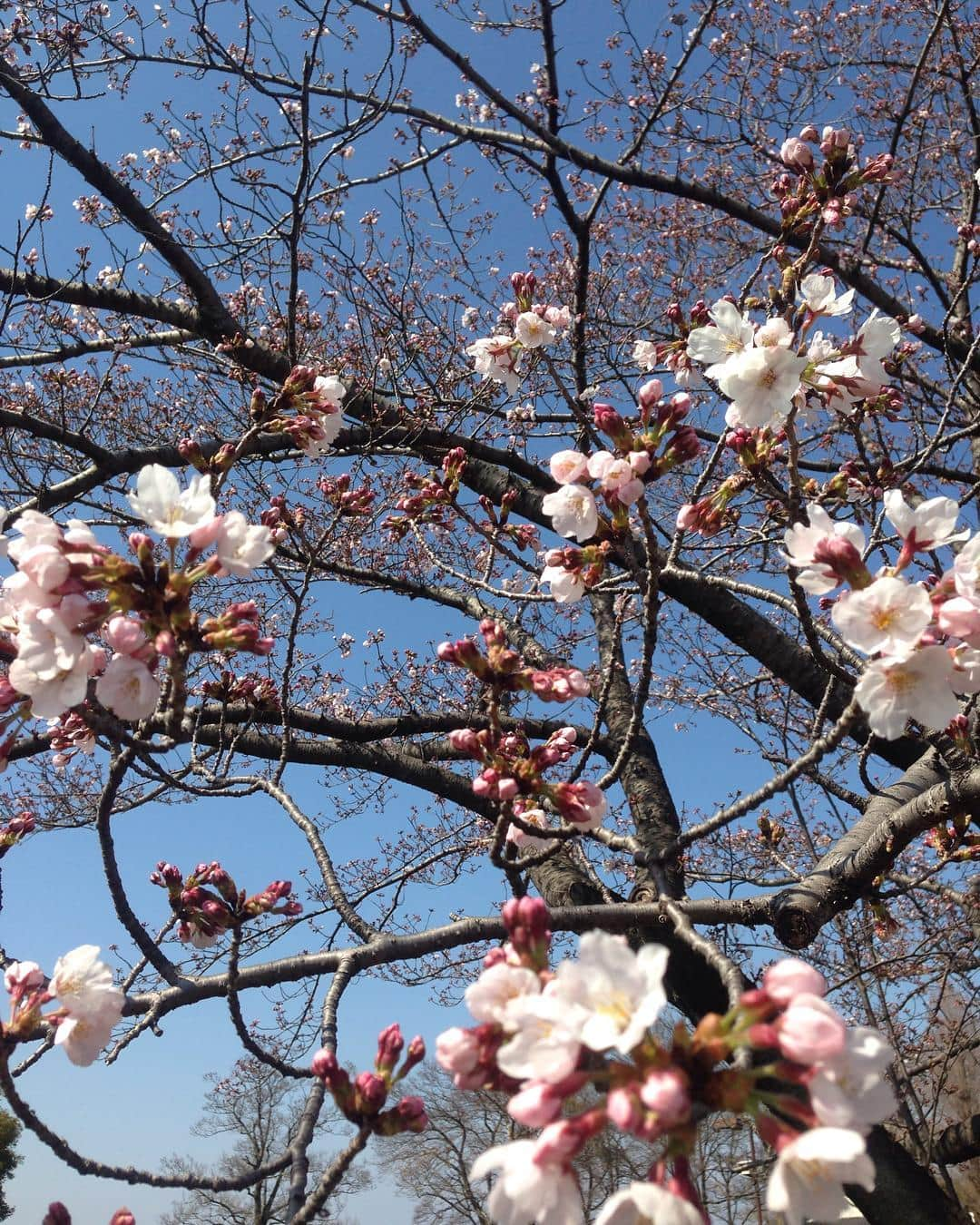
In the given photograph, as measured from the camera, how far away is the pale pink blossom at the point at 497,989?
96cm

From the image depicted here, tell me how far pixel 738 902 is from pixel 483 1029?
1.54m

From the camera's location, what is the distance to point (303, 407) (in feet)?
7.98

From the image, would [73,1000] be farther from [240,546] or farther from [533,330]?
[533,330]

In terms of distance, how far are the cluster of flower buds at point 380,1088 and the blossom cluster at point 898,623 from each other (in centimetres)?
86

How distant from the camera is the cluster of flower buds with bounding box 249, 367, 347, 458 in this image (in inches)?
95.0

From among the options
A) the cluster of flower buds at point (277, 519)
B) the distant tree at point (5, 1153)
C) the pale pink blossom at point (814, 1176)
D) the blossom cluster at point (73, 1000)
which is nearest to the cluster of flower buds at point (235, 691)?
the cluster of flower buds at point (277, 519)

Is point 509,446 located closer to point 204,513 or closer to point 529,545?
point 529,545

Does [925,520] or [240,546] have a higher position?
[240,546]

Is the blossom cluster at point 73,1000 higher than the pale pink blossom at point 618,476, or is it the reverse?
the pale pink blossom at point 618,476

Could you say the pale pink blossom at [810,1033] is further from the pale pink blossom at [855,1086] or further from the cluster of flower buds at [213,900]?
the cluster of flower buds at [213,900]

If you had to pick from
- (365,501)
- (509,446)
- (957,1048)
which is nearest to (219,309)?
(509,446)

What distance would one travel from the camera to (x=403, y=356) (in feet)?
16.9

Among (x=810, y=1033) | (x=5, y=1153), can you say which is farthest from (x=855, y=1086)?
(x=5, y=1153)

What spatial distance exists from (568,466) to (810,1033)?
49.4 inches
